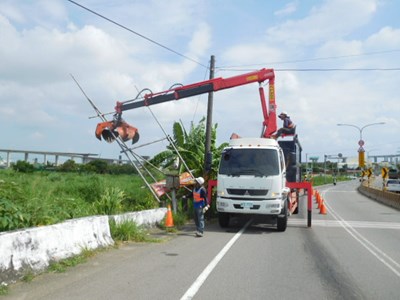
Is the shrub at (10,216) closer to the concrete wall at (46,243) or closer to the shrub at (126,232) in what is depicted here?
the concrete wall at (46,243)

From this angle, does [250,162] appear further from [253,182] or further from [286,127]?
[286,127]

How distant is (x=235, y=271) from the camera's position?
7.84 metres

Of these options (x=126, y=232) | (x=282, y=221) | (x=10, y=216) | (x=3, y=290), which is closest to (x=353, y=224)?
(x=282, y=221)

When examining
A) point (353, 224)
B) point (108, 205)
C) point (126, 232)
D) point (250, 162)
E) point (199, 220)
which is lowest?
point (353, 224)

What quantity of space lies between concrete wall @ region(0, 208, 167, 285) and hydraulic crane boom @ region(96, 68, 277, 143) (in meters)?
6.85

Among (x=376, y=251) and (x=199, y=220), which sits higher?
(x=199, y=220)

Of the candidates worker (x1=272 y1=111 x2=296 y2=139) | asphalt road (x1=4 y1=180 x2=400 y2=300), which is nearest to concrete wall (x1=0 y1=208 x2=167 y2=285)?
asphalt road (x1=4 y1=180 x2=400 y2=300)

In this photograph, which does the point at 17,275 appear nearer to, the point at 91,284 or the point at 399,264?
the point at 91,284

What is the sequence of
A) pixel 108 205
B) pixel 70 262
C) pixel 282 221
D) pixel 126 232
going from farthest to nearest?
pixel 282 221 < pixel 108 205 < pixel 126 232 < pixel 70 262

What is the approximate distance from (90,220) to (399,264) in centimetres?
645

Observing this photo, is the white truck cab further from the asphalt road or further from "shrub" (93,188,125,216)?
"shrub" (93,188,125,216)

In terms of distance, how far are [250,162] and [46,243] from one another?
314 inches

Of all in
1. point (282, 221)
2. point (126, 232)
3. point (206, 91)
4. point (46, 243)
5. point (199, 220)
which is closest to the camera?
point (46, 243)

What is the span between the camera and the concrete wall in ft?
22.0
